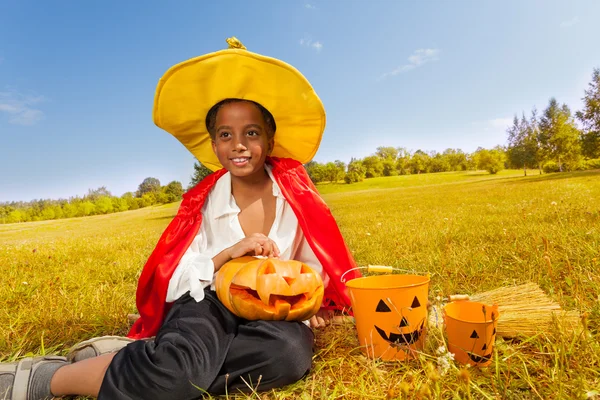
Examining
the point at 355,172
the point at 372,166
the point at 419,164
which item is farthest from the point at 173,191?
the point at 419,164

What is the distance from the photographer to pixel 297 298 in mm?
2379

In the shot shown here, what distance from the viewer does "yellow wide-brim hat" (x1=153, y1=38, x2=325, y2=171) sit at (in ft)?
8.27

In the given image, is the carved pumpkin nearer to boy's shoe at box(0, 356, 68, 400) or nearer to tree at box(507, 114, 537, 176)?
boy's shoe at box(0, 356, 68, 400)

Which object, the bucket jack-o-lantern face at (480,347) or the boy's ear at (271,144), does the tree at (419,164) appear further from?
the bucket jack-o-lantern face at (480,347)

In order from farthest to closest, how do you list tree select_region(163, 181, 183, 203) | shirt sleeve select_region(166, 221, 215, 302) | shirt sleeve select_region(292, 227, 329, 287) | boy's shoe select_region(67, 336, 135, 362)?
tree select_region(163, 181, 183, 203), shirt sleeve select_region(292, 227, 329, 287), shirt sleeve select_region(166, 221, 215, 302), boy's shoe select_region(67, 336, 135, 362)

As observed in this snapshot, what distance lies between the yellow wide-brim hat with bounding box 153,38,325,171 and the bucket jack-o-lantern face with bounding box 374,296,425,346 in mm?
1338

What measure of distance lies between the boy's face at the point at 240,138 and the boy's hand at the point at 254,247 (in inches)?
19.4

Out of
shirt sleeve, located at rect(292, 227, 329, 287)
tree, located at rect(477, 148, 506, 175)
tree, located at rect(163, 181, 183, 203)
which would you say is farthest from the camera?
tree, located at rect(477, 148, 506, 175)

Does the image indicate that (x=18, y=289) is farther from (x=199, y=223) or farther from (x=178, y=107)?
(x=178, y=107)

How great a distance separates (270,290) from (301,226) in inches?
30.3

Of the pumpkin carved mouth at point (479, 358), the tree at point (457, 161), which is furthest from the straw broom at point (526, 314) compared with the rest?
the tree at point (457, 161)

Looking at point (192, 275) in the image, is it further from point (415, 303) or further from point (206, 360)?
point (415, 303)

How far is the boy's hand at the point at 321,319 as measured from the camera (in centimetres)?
282

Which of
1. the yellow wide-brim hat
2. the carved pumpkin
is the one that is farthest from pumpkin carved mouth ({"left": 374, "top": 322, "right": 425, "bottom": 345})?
the yellow wide-brim hat
